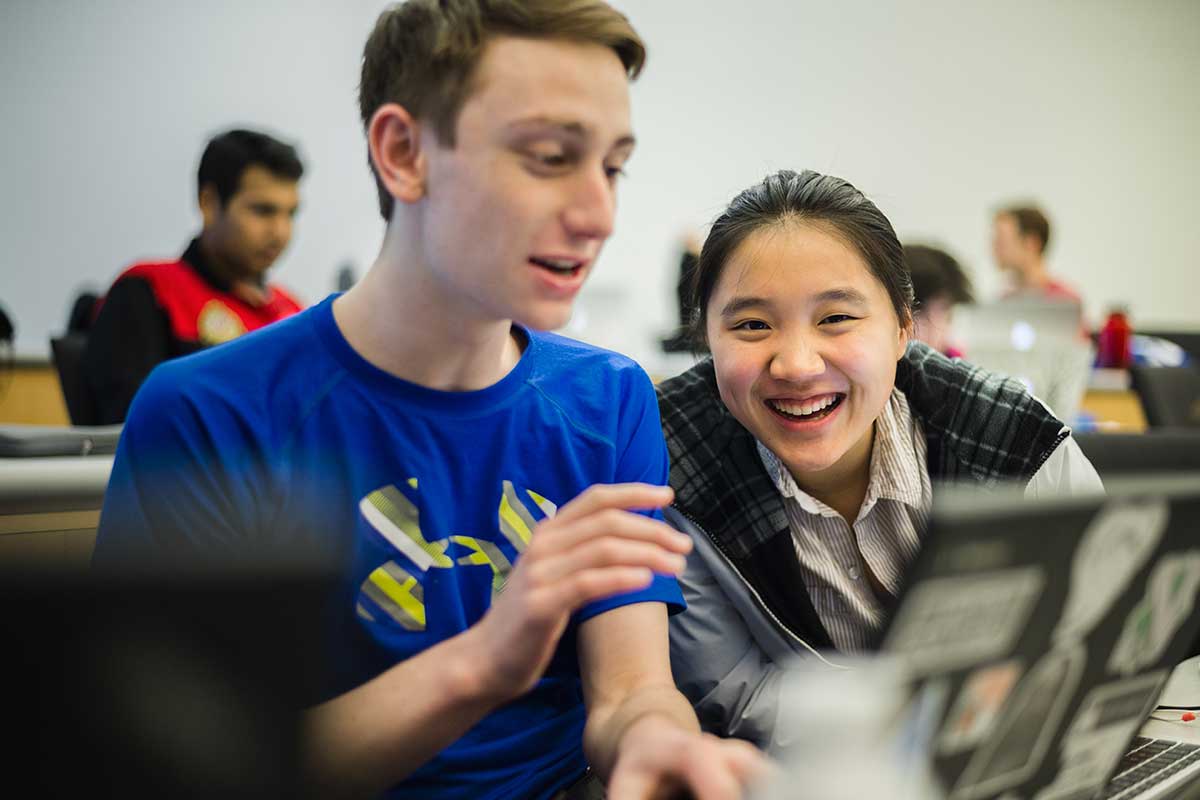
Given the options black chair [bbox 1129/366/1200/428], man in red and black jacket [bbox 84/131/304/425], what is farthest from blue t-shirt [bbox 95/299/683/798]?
black chair [bbox 1129/366/1200/428]

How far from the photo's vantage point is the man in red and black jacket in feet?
7.80

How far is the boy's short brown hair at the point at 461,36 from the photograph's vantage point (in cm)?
83

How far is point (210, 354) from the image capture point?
0.89 metres

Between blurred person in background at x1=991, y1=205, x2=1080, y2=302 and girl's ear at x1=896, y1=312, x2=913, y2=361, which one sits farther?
blurred person in background at x1=991, y1=205, x2=1080, y2=302

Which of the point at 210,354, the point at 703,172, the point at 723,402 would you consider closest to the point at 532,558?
the point at 210,354

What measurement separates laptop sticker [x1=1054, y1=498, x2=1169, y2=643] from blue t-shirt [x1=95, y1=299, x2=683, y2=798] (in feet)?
1.57

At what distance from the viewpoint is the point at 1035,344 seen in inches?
109

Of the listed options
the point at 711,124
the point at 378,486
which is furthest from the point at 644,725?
the point at 711,124

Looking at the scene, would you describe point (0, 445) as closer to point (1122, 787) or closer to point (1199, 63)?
→ point (1122, 787)

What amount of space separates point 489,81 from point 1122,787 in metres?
0.69

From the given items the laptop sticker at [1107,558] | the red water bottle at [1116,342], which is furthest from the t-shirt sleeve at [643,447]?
the red water bottle at [1116,342]

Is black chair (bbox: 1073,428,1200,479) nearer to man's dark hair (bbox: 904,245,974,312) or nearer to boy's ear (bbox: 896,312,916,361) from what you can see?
boy's ear (bbox: 896,312,916,361)

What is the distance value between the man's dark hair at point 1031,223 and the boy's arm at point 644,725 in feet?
15.5

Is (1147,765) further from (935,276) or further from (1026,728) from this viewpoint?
(935,276)
